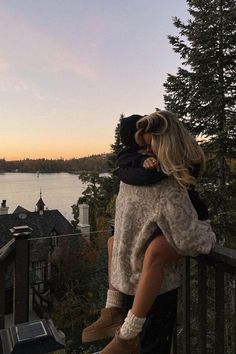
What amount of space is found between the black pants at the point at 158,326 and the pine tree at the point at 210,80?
9.85 meters

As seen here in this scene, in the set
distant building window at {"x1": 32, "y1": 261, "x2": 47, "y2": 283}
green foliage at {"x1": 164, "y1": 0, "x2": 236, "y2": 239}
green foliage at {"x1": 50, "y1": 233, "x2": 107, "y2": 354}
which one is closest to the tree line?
green foliage at {"x1": 50, "y1": 233, "x2": 107, "y2": 354}

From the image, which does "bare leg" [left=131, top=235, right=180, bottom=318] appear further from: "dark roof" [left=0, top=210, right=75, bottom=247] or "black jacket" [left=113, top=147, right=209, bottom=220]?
"dark roof" [left=0, top=210, right=75, bottom=247]

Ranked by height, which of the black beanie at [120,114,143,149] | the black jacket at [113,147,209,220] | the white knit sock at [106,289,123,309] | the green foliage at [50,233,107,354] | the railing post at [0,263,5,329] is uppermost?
the black beanie at [120,114,143,149]

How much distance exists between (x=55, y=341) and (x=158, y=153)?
4.56 feet

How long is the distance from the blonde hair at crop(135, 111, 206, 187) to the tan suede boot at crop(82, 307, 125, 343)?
842 mm

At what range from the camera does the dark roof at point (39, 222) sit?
19.0m

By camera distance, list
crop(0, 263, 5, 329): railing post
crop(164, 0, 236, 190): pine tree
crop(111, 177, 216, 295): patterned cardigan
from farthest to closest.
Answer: crop(164, 0, 236, 190): pine tree
crop(0, 263, 5, 329): railing post
crop(111, 177, 216, 295): patterned cardigan

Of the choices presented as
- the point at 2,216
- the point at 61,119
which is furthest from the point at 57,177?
the point at 2,216

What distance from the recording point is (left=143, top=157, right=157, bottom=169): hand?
1517 millimetres

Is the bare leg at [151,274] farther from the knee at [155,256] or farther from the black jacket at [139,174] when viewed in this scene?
the black jacket at [139,174]

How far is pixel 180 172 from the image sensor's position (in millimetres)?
1452

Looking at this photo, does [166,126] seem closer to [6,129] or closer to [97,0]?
[97,0]

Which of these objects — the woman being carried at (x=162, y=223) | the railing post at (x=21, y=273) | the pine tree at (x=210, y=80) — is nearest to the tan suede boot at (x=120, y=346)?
the woman being carried at (x=162, y=223)

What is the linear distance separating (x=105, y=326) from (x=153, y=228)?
0.63 meters
